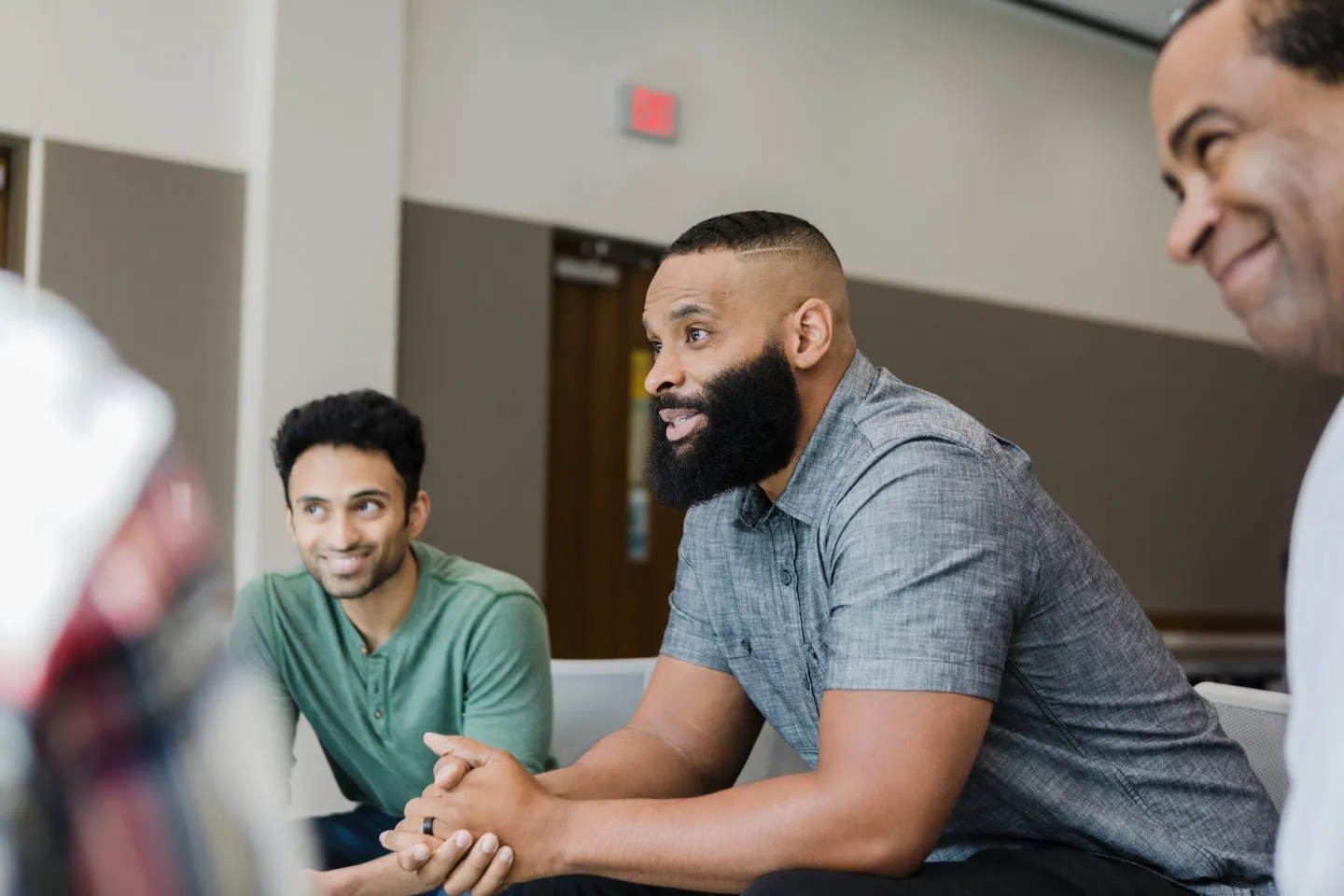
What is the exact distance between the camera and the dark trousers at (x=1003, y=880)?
41.9 inches

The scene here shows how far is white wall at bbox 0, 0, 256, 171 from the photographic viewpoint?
3.24m

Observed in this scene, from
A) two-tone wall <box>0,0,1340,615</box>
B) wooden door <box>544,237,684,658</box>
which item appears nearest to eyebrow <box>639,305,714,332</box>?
two-tone wall <box>0,0,1340,615</box>

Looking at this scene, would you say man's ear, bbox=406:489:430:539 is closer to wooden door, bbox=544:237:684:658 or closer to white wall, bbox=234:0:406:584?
white wall, bbox=234:0:406:584

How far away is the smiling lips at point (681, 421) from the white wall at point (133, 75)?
8.27 ft

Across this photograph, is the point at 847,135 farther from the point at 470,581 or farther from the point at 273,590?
the point at 273,590

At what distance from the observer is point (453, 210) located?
3.91 m

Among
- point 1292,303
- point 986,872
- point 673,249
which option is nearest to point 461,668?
point 673,249

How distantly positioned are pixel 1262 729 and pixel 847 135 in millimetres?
3807

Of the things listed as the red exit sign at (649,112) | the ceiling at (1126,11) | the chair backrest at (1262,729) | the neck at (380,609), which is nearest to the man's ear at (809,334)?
the chair backrest at (1262,729)

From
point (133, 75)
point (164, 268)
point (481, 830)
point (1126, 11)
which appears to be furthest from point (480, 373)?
point (1126, 11)

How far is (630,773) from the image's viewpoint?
57.0 inches

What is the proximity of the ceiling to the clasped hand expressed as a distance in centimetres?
507

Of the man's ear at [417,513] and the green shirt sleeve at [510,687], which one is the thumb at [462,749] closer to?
the green shirt sleeve at [510,687]

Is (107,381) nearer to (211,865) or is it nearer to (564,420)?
(211,865)
